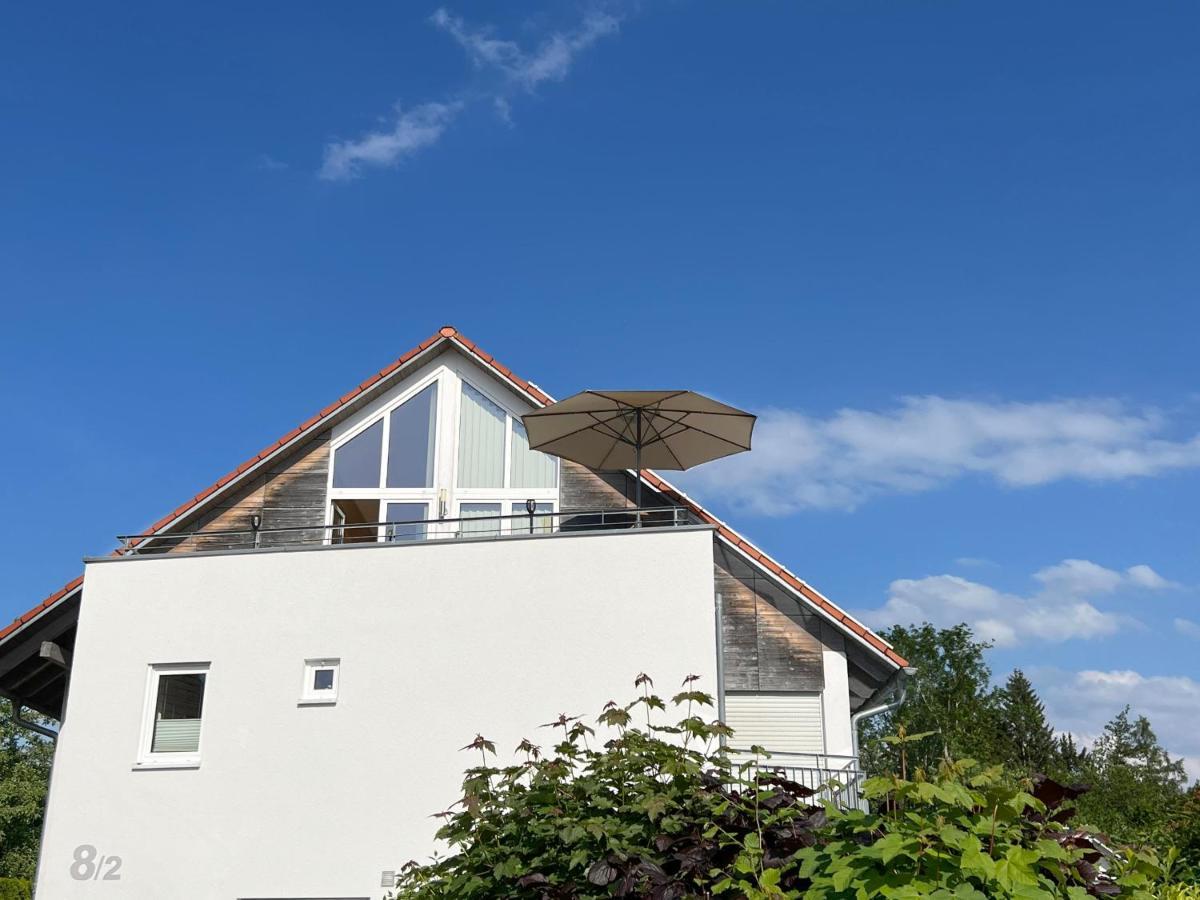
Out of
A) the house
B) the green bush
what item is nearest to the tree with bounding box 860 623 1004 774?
the house

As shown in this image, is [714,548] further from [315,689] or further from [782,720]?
[315,689]

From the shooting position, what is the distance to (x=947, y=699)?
56312 mm

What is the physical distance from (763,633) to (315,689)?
218 inches

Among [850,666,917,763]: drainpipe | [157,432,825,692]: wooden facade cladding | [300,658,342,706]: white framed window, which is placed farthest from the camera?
[850,666,917,763]: drainpipe

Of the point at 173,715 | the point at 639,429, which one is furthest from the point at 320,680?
the point at 639,429

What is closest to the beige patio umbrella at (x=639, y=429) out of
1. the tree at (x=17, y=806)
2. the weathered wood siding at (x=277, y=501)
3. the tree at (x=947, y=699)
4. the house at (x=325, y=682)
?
the house at (x=325, y=682)

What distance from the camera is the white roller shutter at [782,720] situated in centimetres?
1434

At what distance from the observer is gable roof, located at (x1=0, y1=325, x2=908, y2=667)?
14406 mm

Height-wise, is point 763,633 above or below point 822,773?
above

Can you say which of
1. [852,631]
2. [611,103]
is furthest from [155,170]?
[852,631]

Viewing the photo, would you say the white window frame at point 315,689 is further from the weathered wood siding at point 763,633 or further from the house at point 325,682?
the weathered wood siding at point 763,633

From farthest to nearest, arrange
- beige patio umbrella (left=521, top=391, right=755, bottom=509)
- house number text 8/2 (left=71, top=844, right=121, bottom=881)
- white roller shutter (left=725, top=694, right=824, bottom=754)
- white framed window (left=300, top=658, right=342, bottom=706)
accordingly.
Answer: white roller shutter (left=725, top=694, right=824, bottom=754) < beige patio umbrella (left=521, top=391, right=755, bottom=509) < white framed window (left=300, top=658, right=342, bottom=706) < house number text 8/2 (left=71, top=844, right=121, bottom=881)

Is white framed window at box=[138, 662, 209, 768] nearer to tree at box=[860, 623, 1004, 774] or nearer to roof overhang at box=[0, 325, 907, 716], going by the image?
roof overhang at box=[0, 325, 907, 716]

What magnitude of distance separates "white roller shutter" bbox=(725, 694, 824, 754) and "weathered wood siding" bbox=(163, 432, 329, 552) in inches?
235
